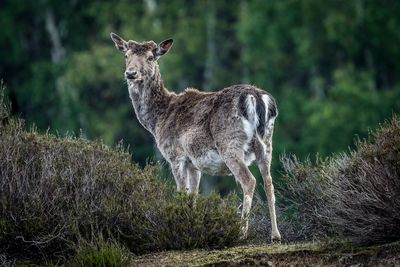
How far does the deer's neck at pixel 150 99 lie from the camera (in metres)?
15.6

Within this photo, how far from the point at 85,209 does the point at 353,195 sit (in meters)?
3.01

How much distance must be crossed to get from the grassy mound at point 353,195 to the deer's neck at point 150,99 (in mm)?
2162

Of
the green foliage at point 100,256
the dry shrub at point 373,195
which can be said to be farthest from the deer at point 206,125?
the green foliage at point 100,256

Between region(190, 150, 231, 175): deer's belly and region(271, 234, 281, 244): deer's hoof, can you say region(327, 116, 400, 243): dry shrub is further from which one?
region(190, 150, 231, 175): deer's belly

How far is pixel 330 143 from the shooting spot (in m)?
34.8

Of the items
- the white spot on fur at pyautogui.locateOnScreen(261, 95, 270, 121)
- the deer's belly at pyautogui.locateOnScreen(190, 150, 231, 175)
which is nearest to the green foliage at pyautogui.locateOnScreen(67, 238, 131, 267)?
the deer's belly at pyautogui.locateOnScreen(190, 150, 231, 175)

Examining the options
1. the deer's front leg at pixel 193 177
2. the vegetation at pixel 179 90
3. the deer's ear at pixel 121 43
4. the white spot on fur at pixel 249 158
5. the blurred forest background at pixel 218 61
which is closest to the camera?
the vegetation at pixel 179 90

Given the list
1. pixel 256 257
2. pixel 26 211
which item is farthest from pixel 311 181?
pixel 26 211

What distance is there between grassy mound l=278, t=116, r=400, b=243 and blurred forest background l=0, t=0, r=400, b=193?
19716 mm

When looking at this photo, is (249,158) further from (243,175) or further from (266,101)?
(266,101)

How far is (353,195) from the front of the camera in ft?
40.3

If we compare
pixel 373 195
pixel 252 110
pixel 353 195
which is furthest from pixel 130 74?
pixel 373 195

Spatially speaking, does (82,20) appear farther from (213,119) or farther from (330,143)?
(213,119)

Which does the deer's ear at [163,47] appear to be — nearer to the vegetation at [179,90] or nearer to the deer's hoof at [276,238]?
the vegetation at [179,90]
